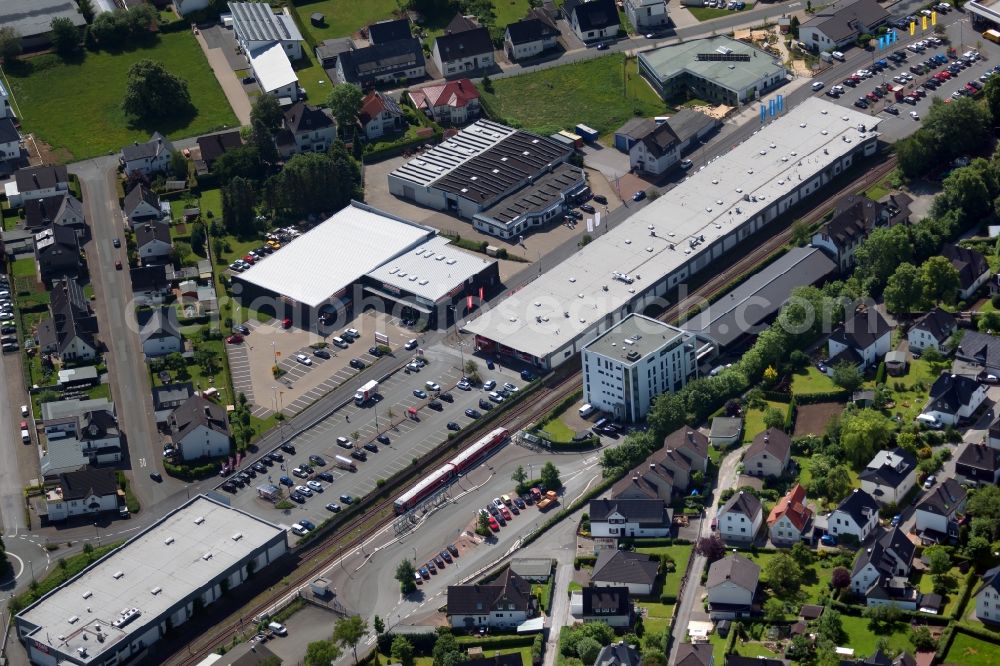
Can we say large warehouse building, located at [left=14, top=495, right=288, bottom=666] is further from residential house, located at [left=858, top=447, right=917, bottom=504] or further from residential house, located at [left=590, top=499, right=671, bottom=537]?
residential house, located at [left=858, top=447, right=917, bottom=504]

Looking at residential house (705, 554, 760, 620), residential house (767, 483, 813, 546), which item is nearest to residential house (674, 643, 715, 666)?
residential house (705, 554, 760, 620)

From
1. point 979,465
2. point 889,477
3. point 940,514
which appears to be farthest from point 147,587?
point 979,465

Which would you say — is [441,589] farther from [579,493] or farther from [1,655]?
[1,655]

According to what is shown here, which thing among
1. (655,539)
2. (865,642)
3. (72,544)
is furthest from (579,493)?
(72,544)

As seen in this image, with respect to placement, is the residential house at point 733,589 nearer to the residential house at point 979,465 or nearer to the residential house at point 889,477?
the residential house at point 889,477

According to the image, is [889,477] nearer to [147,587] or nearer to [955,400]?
[955,400]
